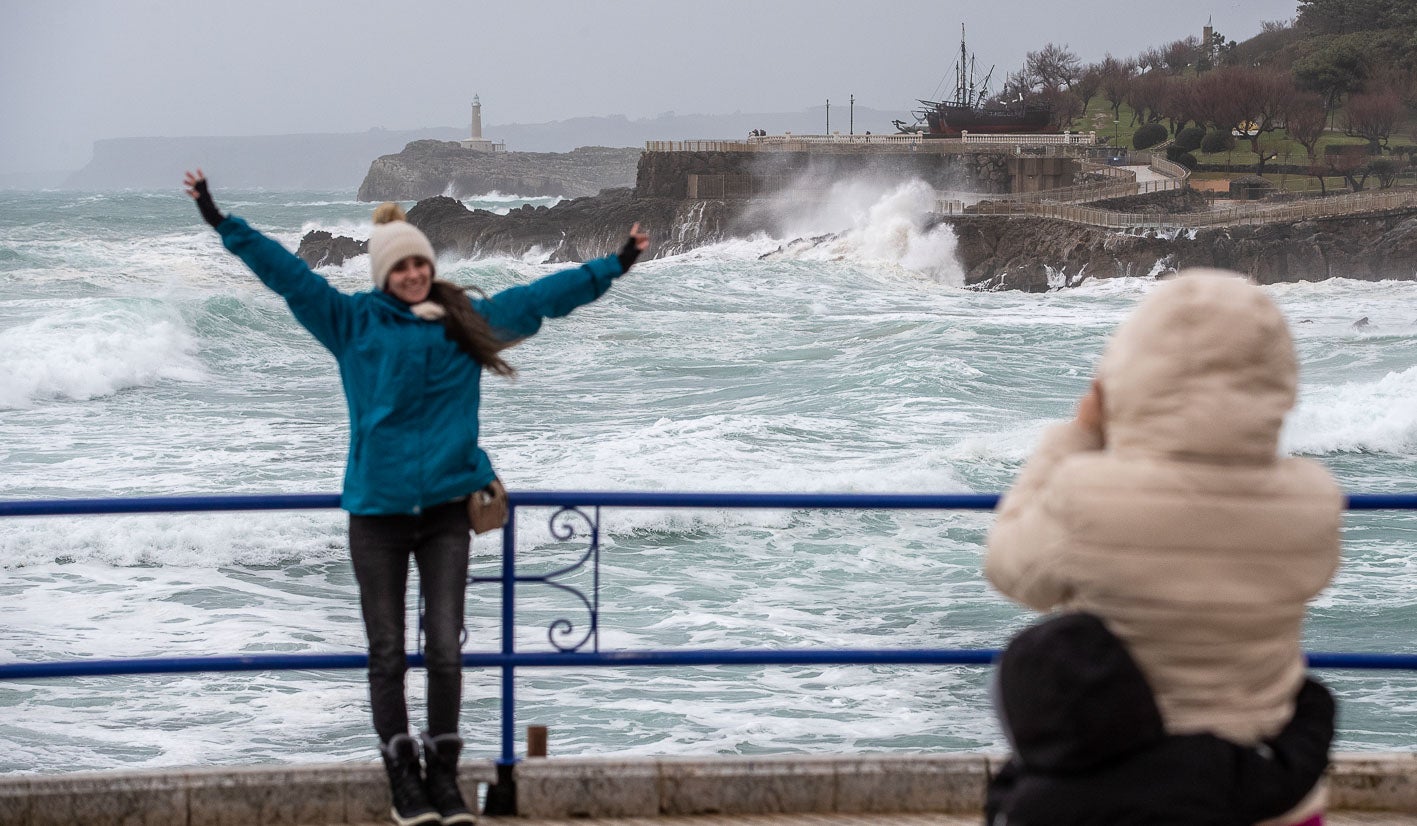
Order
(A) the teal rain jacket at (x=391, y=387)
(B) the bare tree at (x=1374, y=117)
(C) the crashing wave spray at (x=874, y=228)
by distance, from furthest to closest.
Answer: (B) the bare tree at (x=1374, y=117), (C) the crashing wave spray at (x=874, y=228), (A) the teal rain jacket at (x=391, y=387)

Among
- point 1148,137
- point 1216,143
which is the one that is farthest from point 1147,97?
point 1216,143

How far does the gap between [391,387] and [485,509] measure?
0.34 meters

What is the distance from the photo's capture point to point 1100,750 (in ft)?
6.20

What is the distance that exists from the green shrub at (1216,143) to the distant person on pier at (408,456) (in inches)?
2887

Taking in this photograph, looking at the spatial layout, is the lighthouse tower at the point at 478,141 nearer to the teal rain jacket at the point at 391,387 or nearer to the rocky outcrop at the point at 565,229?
the rocky outcrop at the point at 565,229

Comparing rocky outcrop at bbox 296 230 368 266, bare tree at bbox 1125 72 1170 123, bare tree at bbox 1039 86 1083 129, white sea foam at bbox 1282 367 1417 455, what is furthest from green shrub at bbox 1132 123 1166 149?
white sea foam at bbox 1282 367 1417 455

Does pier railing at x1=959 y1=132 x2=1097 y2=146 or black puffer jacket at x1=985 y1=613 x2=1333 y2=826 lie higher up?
pier railing at x1=959 y1=132 x2=1097 y2=146

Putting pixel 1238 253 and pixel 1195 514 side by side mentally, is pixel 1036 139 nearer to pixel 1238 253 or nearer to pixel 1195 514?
pixel 1238 253

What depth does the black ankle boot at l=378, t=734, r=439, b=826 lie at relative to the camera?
335cm

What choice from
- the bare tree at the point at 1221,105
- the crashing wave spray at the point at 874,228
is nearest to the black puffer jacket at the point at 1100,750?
the crashing wave spray at the point at 874,228

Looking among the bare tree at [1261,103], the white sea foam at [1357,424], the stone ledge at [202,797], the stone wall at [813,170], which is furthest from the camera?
the bare tree at [1261,103]

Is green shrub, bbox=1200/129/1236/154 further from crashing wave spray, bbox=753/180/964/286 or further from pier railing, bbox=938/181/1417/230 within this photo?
pier railing, bbox=938/181/1417/230

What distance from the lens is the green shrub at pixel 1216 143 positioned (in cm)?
7125

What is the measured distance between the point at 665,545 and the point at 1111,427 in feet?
32.4
